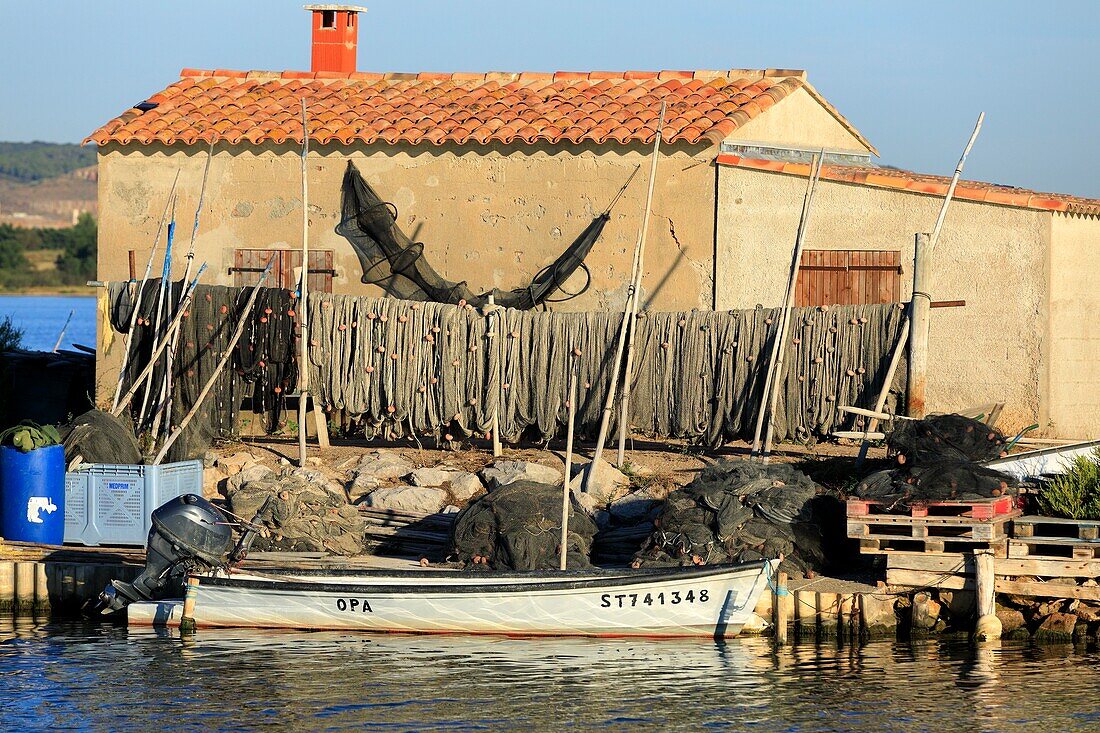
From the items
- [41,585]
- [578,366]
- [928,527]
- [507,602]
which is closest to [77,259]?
[578,366]

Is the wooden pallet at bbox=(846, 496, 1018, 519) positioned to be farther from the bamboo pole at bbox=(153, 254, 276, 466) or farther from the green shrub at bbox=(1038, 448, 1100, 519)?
the bamboo pole at bbox=(153, 254, 276, 466)

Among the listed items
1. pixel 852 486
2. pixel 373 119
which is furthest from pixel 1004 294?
pixel 373 119

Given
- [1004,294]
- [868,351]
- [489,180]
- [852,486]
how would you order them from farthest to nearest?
1. [489,180]
2. [1004,294]
3. [868,351]
4. [852,486]

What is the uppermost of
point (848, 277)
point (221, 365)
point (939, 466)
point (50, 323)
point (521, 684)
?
point (50, 323)

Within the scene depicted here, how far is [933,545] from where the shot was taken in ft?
45.4

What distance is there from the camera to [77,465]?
611 inches

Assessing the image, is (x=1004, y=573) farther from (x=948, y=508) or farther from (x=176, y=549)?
(x=176, y=549)

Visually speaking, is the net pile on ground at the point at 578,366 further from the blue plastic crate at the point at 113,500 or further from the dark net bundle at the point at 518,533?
the blue plastic crate at the point at 113,500

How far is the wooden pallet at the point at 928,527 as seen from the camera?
1365 centimetres

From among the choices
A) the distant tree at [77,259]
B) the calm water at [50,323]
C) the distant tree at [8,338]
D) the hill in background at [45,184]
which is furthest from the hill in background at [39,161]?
the distant tree at [8,338]

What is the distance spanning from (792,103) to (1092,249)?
4.05 metres

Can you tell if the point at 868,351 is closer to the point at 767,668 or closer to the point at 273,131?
the point at 767,668

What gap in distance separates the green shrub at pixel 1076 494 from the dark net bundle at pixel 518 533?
13.4ft

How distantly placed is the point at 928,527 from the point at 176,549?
253 inches
